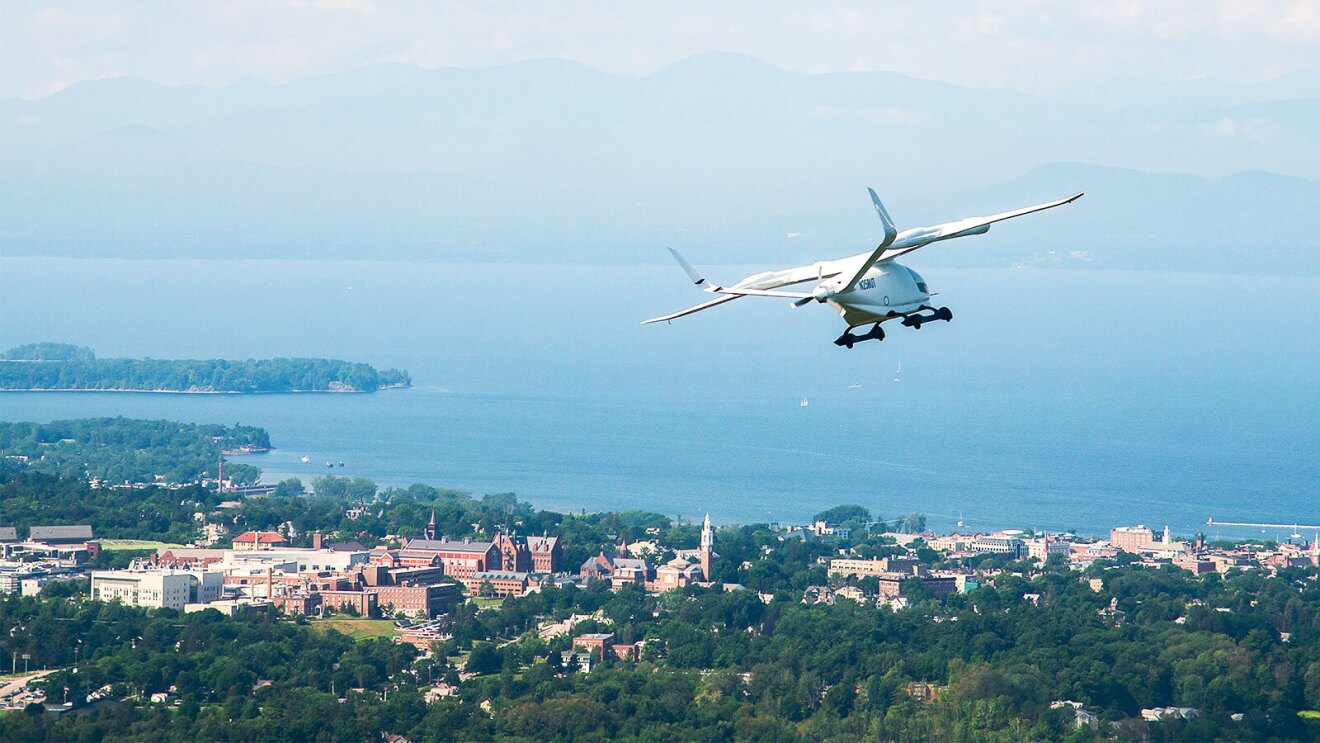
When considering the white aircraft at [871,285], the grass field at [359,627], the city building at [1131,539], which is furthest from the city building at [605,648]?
the white aircraft at [871,285]

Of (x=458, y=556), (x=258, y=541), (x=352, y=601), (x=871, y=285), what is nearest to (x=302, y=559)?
(x=458, y=556)

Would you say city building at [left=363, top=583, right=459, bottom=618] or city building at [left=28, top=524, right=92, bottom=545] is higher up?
city building at [left=28, top=524, right=92, bottom=545]

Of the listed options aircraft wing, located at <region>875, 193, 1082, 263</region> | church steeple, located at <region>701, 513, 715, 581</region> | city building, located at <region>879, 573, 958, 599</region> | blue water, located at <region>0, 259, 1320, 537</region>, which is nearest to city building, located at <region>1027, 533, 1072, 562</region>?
city building, located at <region>879, 573, 958, 599</region>

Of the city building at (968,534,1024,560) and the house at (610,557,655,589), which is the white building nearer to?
the house at (610,557,655,589)

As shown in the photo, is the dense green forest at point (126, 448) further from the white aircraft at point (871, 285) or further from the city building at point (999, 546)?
the white aircraft at point (871, 285)

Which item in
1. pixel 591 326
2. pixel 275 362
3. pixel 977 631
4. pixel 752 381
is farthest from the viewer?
pixel 591 326

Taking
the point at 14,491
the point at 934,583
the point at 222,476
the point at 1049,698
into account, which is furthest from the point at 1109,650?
the point at 222,476

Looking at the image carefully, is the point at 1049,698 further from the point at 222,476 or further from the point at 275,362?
the point at 275,362
